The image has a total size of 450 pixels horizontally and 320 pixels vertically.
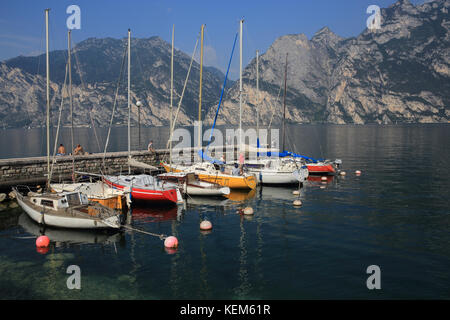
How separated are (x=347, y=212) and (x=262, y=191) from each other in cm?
1079

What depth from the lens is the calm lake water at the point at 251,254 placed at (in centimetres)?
1510

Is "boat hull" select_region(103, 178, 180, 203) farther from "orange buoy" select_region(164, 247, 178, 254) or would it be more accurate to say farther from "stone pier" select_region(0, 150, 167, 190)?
"orange buoy" select_region(164, 247, 178, 254)

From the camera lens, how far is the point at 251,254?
19.1m

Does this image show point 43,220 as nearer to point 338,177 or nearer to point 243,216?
point 243,216

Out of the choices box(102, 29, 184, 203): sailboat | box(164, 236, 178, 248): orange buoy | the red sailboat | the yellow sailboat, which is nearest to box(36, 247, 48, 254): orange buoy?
box(164, 236, 178, 248): orange buoy

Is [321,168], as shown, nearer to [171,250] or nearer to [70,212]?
[171,250]

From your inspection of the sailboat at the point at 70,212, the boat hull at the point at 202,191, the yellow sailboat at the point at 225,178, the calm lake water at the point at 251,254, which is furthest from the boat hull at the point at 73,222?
the yellow sailboat at the point at 225,178

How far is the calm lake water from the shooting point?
15102 mm

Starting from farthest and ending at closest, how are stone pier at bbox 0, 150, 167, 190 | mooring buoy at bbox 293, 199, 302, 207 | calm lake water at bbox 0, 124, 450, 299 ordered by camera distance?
1. stone pier at bbox 0, 150, 167, 190
2. mooring buoy at bbox 293, 199, 302, 207
3. calm lake water at bbox 0, 124, 450, 299

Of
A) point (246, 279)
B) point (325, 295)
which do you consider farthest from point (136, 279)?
point (325, 295)

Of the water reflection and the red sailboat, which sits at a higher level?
the red sailboat

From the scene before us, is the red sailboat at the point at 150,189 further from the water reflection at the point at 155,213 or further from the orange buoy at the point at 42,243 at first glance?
the orange buoy at the point at 42,243

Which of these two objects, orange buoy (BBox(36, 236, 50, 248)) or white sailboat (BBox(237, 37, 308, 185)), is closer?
orange buoy (BBox(36, 236, 50, 248))

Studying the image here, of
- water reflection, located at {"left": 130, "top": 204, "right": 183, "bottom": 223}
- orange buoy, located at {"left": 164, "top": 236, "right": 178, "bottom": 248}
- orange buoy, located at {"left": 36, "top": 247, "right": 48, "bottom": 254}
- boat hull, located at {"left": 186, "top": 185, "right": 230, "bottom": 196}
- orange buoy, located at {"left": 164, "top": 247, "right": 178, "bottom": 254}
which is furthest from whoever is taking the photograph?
boat hull, located at {"left": 186, "top": 185, "right": 230, "bottom": 196}
